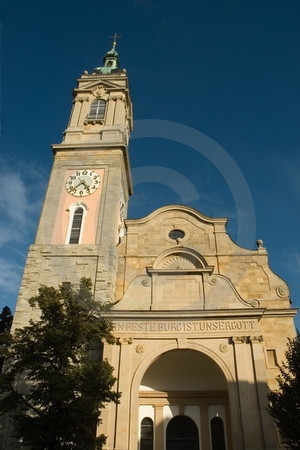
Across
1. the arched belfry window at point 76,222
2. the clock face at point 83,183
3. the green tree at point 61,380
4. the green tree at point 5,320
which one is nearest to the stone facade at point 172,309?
the arched belfry window at point 76,222

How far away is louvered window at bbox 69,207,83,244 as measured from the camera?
69.8 feet

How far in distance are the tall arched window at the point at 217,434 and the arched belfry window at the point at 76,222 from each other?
35.5 feet

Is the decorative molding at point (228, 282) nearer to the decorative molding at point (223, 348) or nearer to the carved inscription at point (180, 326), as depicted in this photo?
the carved inscription at point (180, 326)

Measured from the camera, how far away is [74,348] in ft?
43.1

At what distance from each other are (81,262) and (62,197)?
4718 mm

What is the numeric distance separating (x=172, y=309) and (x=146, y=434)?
17.8 feet

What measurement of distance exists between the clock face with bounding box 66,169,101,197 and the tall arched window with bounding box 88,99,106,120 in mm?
5326

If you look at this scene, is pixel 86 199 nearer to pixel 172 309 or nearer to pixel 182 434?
pixel 172 309

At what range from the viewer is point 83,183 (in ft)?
76.5

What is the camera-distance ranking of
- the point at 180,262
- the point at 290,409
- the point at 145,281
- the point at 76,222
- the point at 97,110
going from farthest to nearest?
1. the point at 97,110
2. the point at 76,222
3. the point at 180,262
4. the point at 145,281
5. the point at 290,409

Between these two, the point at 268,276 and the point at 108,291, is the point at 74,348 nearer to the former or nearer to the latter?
the point at 108,291

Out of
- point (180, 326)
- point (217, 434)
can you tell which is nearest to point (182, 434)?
point (217, 434)

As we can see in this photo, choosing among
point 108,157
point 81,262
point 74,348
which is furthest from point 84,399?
point 108,157

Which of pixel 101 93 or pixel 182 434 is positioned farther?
pixel 101 93
